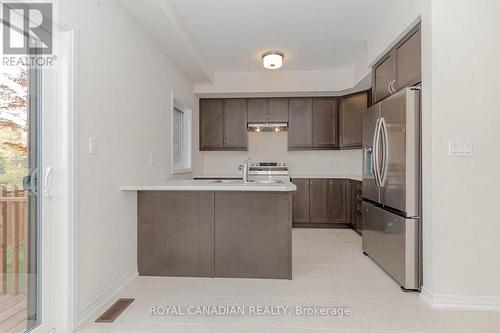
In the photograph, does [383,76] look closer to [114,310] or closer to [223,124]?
[223,124]

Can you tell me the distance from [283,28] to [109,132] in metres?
2.24

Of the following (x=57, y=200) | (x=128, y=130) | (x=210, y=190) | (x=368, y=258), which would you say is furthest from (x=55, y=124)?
(x=368, y=258)

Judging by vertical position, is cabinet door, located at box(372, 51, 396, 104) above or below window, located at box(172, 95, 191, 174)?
above

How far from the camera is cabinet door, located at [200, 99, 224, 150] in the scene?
216 inches

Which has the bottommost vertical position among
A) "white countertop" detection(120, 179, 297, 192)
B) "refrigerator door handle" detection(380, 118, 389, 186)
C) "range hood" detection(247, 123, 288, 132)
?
"white countertop" detection(120, 179, 297, 192)

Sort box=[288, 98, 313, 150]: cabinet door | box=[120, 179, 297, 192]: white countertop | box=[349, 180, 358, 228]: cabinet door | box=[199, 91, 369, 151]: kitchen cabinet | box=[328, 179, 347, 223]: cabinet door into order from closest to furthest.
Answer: box=[120, 179, 297, 192]: white countertop
box=[349, 180, 358, 228]: cabinet door
box=[328, 179, 347, 223]: cabinet door
box=[199, 91, 369, 151]: kitchen cabinet
box=[288, 98, 313, 150]: cabinet door

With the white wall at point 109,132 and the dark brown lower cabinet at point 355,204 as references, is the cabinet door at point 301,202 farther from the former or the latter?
the white wall at point 109,132

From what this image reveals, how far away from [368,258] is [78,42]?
3.46 meters

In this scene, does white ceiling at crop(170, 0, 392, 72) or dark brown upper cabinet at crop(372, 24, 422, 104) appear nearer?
dark brown upper cabinet at crop(372, 24, 422, 104)

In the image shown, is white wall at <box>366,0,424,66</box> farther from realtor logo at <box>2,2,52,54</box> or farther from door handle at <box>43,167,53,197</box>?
door handle at <box>43,167,53,197</box>

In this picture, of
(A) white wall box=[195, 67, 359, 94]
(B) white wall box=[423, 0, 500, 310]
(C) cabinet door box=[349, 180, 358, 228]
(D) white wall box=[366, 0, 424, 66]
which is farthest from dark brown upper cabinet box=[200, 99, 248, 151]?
(B) white wall box=[423, 0, 500, 310]

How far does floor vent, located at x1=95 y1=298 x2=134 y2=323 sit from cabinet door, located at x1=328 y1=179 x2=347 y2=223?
3.58 m

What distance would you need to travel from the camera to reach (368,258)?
3.45m

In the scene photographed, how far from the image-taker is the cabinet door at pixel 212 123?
5.48 meters
